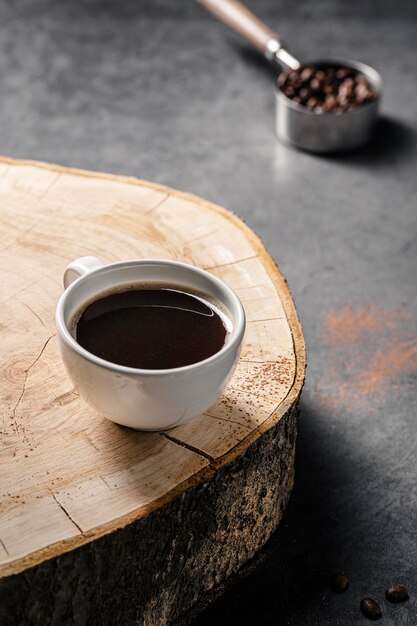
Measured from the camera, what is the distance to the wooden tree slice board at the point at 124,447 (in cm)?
118

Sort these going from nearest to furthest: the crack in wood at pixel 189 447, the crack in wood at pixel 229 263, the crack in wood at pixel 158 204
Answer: the crack in wood at pixel 189 447, the crack in wood at pixel 229 263, the crack in wood at pixel 158 204

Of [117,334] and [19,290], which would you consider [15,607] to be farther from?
[19,290]

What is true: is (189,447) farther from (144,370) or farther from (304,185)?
(304,185)

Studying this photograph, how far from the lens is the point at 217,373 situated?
1200 millimetres

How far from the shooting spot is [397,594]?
1.65 meters

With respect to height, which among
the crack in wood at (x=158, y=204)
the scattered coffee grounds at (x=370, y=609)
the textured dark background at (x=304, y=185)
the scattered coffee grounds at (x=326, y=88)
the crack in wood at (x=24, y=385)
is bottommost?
the textured dark background at (x=304, y=185)

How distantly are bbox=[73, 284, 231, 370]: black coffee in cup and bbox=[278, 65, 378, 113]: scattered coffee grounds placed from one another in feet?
5.96

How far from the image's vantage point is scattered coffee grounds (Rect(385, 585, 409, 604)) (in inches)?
65.0

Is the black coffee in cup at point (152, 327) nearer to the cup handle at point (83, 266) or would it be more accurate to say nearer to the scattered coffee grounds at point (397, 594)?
the cup handle at point (83, 266)

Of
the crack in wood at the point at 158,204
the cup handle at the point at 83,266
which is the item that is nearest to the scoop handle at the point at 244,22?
the crack in wood at the point at 158,204

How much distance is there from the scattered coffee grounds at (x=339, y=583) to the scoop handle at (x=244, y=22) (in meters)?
2.07

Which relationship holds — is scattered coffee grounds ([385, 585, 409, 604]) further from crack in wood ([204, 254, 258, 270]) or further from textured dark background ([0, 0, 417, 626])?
crack in wood ([204, 254, 258, 270])

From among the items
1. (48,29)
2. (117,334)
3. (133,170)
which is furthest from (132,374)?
(48,29)

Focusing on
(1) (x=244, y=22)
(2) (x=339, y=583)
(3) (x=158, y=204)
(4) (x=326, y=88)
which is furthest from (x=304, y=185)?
(2) (x=339, y=583)
